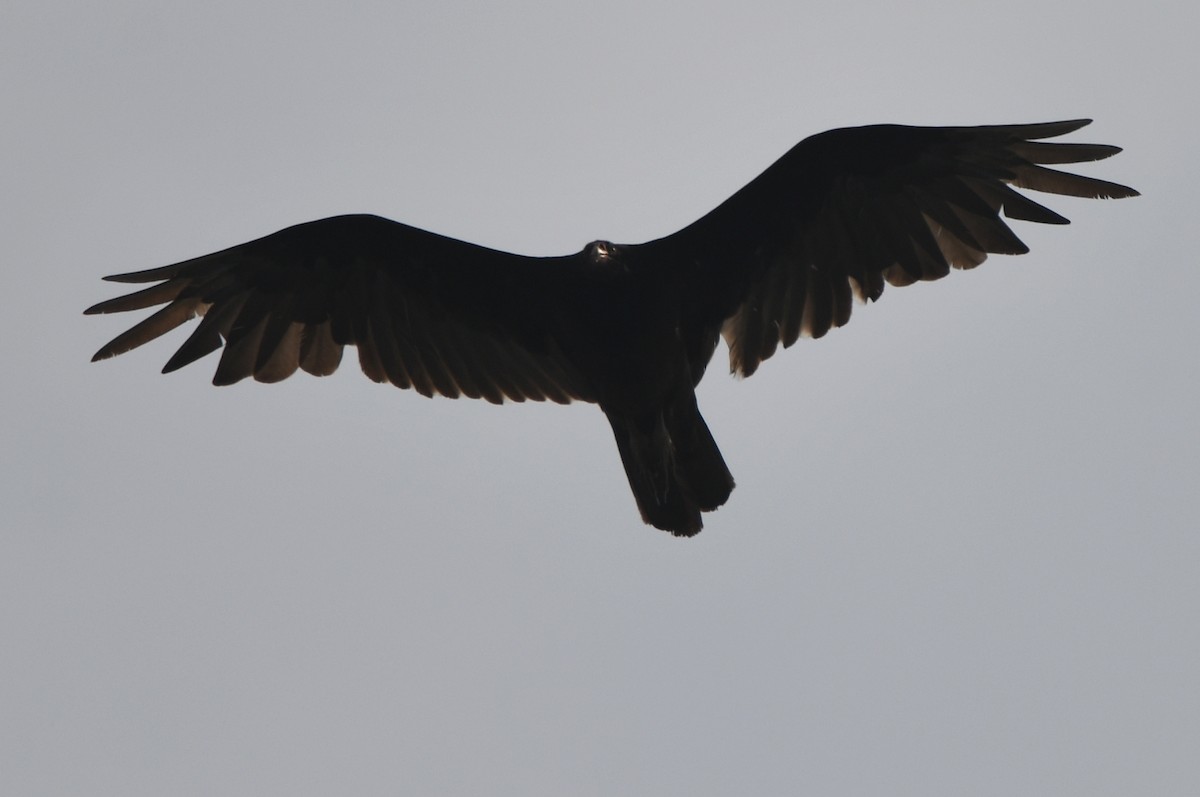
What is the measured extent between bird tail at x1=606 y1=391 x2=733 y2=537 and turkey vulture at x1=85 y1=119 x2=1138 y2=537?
0.4 inches

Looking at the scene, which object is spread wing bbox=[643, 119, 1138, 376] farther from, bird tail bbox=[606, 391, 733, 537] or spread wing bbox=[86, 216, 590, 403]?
spread wing bbox=[86, 216, 590, 403]

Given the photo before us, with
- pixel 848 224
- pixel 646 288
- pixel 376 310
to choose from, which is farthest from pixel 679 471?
pixel 376 310

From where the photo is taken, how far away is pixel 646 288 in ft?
26.6

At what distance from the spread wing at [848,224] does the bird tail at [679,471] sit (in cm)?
54

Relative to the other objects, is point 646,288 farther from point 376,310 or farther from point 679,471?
point 376,310

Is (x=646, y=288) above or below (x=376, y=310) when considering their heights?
below

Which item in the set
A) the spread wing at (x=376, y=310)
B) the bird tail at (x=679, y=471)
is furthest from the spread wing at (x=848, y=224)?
the spread wing at (x=376, y=310)

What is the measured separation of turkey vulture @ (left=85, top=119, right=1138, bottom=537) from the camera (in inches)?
320

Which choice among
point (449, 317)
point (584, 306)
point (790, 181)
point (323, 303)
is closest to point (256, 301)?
point (323, 303)

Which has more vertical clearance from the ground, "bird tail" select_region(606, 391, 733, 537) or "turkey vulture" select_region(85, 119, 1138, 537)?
"turkey vulture" select_region(85, 119, 1138, 537)

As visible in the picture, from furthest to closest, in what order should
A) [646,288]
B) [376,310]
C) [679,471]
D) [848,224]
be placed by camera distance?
1. [376,310]
2. [848,224]
3. [679,471]
4. [646,288]

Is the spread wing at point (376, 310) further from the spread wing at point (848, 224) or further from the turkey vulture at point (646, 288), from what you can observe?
the spread wing at point (848, 224)

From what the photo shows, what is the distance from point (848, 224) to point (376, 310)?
2.66 metres

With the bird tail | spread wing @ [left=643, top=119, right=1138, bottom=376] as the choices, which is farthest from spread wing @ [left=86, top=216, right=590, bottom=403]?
spread wing @ [left=643, top=119, right=1138, bottom=376]
